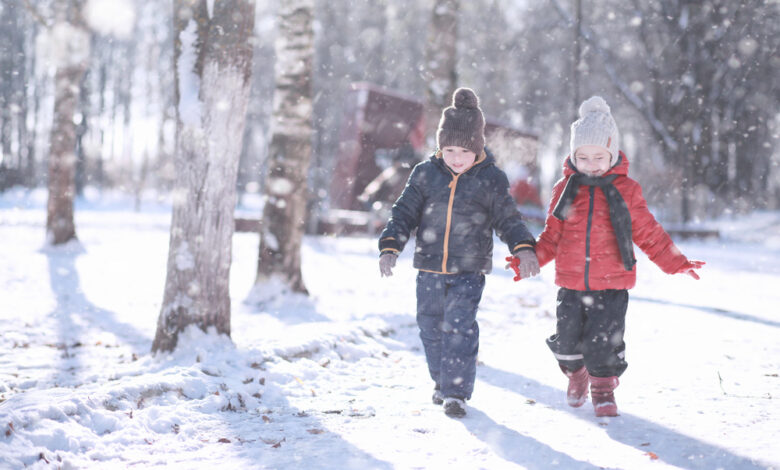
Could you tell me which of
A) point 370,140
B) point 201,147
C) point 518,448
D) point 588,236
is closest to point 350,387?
point 518,448

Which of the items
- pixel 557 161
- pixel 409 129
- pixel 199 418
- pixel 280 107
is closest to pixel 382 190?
pixel 409 129

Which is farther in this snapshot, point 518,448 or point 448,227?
point 448,227

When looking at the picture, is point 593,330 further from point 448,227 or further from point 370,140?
point 370,140

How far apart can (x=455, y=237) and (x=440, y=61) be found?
619 centimetres

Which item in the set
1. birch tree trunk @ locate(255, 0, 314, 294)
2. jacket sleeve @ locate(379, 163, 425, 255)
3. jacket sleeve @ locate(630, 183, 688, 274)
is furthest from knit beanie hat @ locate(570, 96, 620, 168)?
birch tree trunk @ locate(255, 0, 314, 294)

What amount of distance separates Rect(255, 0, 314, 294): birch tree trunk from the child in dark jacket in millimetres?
4132

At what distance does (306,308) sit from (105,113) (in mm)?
40035

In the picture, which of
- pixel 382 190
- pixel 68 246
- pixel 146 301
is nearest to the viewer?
pixel 146 301

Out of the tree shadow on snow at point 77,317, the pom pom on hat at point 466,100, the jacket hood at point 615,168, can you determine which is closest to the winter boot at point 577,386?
the jacket hood at point 615,168

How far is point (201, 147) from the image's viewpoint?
16.7 feet

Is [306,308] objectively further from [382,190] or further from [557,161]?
[557,161]

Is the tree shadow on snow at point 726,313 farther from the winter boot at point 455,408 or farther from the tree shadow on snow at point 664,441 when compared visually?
the winter boot at point 455,408

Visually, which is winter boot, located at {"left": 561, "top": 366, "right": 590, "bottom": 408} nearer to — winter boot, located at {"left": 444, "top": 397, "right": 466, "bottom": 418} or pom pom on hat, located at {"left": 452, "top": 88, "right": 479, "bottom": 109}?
winter boot, located at {"left": 444, "top": 397, "right": 466, "bottom": 418}

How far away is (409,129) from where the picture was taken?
22469 millimetres
